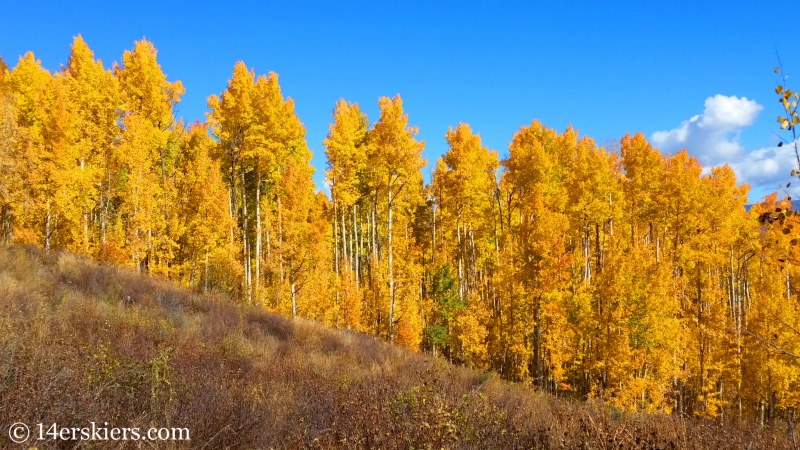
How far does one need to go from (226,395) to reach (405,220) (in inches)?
1041

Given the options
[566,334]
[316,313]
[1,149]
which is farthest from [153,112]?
[566,334]

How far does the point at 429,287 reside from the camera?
29.4 metres

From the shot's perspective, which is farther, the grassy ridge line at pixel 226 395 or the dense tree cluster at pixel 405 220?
the dense tree cluster at pixel 405 220

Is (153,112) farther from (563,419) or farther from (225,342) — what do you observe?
(563,419)

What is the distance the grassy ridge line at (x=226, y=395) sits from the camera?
4277 mm

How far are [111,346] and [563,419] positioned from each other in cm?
696

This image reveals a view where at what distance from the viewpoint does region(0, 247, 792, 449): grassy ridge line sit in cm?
428

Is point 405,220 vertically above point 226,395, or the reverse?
point 405,220

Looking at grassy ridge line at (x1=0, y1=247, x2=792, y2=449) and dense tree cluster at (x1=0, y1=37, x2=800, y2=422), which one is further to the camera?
dense tree cluster at (x1=0, y1=37, x2=800, y2=422)

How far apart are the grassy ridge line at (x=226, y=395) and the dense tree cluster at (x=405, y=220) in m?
8.60

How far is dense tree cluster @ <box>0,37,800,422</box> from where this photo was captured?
19.9m

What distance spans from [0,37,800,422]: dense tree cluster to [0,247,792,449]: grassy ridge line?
8600 mm

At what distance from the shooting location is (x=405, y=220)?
3167 centimetres

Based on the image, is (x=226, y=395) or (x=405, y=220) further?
(x=405, y=220)
